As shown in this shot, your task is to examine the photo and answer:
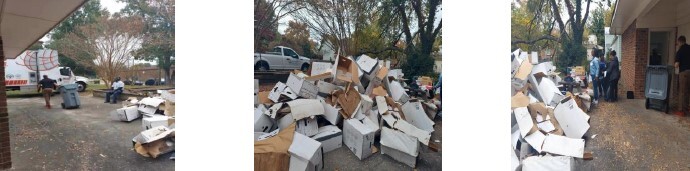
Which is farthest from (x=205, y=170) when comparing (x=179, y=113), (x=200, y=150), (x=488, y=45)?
(x=488, y=45)

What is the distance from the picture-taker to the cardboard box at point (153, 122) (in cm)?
290

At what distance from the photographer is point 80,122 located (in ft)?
9.63

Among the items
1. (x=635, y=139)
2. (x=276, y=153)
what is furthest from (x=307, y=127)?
(x=635, y=139)

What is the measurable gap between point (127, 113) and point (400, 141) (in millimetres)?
2005

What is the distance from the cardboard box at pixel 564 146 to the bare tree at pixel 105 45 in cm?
294

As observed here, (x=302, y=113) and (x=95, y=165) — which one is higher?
(x=302, y=113)

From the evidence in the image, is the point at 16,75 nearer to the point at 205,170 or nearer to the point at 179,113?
the point at 179,113

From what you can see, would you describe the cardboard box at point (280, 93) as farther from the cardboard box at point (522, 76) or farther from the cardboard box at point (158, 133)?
the cardboard box at point (522, 76)

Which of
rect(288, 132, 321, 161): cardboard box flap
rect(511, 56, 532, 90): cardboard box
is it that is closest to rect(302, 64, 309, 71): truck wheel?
rect(288, 132, 321, 161): cardboard box flap

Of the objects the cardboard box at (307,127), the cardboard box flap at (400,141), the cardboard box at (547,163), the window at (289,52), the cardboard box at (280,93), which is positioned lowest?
the cardboard box at (547,163)

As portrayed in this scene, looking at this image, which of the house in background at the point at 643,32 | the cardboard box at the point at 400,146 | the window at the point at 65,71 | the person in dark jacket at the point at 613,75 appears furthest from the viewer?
the window at the point at 65,71

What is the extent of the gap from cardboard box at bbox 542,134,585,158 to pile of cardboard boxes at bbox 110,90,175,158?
2.61 m

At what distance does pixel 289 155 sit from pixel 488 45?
5.11ft

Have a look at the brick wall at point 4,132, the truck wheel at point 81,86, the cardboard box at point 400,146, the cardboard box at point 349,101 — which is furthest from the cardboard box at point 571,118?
the brick wall at point 4,132
